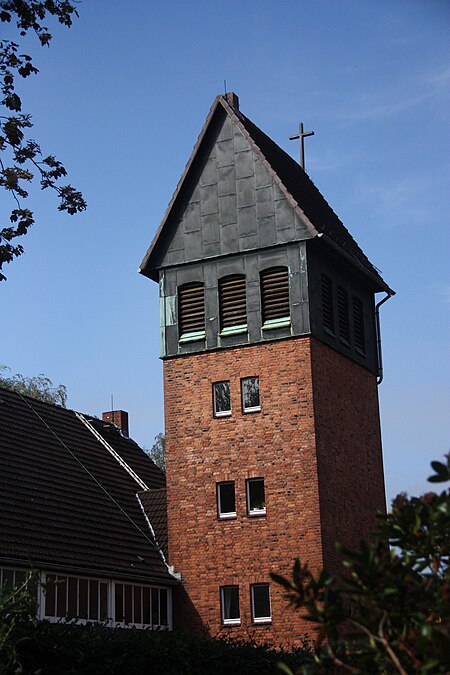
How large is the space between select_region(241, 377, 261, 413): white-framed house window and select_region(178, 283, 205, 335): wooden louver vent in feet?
7.13

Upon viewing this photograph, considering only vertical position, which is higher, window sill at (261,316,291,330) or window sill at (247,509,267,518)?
window sill at (261,316,291,330)

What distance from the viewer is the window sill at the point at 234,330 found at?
2981 centimetres

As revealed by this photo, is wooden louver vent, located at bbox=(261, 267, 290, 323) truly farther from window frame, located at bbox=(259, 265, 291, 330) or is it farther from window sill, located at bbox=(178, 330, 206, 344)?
window sill, located at bbox=(178, 330, 206, 344)

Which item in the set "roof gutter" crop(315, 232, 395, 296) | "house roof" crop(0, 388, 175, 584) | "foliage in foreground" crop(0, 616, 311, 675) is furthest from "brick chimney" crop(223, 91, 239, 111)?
"foliage in foreground" crop(0, 616, 311, 675)

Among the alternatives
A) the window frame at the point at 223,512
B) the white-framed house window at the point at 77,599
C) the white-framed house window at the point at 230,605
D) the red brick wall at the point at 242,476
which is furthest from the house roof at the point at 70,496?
the window frame at the point at 223,512

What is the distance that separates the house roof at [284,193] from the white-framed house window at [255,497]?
6907 mm

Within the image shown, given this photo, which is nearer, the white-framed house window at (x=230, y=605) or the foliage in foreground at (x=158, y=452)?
the white-framed house window at (x=230, y=605)

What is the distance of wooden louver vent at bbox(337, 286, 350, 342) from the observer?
3162 cm

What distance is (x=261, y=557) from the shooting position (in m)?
28.1

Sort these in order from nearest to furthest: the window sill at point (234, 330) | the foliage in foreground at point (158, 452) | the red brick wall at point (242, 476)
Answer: the red brick wall at point (242, 476), the window sill at point (234, 330), the foliage in foreground at point (158, 452)

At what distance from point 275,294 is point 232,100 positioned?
6682mm

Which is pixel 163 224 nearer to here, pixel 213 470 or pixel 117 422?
pixel 213 470

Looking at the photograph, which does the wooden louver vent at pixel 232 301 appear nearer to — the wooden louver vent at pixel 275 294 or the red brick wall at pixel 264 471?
the wooden louver vent at pixel 275 294

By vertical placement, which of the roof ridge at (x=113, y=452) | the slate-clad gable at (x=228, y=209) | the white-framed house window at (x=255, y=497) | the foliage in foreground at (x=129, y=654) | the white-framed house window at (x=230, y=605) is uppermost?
the slate-clad gable at (x=228, y=209)
